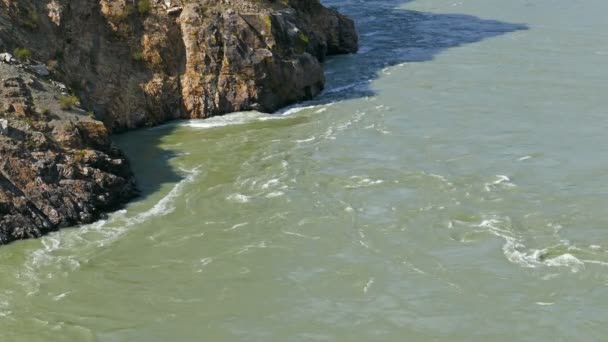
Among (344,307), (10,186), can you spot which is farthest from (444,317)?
(10,186)

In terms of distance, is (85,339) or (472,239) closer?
(85,339)

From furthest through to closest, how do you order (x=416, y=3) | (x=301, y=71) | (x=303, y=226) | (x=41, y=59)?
1. (x=416, y=3)
2. (x=301, y=71)
3. (x=41, y=59)
4. (x=303, y=226)

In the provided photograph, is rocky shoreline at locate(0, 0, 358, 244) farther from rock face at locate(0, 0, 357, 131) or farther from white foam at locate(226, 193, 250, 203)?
white foam at locate(226, 193, 250, 203)

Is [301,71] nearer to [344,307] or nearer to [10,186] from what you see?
[10,186]

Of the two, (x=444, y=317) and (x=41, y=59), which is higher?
(x=41, y=59)

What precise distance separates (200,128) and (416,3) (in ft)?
86.1

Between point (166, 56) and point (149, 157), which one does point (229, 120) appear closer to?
Answer: point (166, 56)

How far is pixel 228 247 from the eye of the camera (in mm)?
18500

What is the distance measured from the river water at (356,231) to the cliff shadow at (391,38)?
5.24ft

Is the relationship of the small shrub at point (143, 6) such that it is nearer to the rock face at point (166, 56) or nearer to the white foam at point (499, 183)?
the rock face at point (166, 56)

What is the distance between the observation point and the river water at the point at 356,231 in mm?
15383

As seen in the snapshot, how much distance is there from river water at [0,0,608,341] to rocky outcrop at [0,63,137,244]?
19.2 inches

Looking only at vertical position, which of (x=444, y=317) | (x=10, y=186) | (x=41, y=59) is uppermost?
(x=41, y=59)

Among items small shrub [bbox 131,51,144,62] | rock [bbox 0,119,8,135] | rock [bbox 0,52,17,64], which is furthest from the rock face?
rock [bbox 0,119,8,135]
